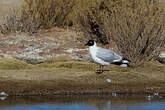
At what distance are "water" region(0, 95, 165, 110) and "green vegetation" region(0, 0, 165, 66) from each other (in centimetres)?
440

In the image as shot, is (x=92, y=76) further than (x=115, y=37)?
No

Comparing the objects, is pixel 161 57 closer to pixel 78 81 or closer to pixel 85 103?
pixel 78 81

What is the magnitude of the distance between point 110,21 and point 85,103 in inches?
245

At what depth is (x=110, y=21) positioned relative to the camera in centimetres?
1889

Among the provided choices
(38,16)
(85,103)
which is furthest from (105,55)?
(38,16)

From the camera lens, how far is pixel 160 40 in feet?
61.6

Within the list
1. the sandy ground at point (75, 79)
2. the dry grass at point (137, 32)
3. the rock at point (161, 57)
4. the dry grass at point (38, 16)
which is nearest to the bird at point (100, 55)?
the sandy ground at point (75, 79)

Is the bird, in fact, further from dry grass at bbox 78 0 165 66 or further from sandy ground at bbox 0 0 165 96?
dry grass at bbox 78 0 165 66

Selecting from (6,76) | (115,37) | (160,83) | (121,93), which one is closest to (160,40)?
(115,37)

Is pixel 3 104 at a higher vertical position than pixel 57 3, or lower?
lower

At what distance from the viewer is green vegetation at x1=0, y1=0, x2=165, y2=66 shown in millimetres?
18250

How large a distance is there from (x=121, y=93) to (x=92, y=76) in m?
1.46

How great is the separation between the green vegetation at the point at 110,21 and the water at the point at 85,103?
4.40 m

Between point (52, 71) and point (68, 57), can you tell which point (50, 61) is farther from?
point (52, 71)
